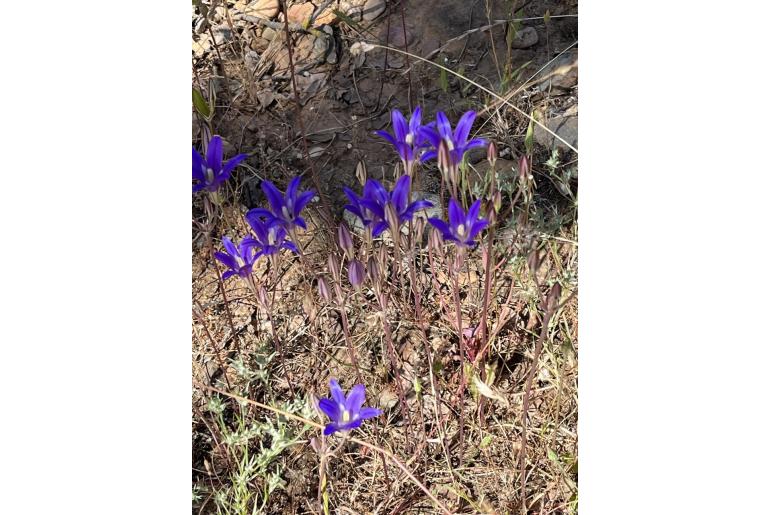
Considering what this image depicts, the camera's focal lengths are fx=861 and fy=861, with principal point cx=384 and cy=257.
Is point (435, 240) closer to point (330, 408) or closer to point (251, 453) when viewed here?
point (330, 408)

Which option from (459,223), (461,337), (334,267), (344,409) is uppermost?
(459,223)

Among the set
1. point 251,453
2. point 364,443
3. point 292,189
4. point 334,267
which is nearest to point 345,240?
point 334,267

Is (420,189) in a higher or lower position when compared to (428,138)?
lower

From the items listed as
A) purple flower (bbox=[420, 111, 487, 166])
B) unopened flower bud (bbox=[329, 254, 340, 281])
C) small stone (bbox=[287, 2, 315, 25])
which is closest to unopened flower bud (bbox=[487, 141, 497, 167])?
purple flower (bbox=[420, 111, 487, 166])

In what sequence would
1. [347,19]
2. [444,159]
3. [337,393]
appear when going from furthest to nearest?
[347,19], [337,393], [444,159]
